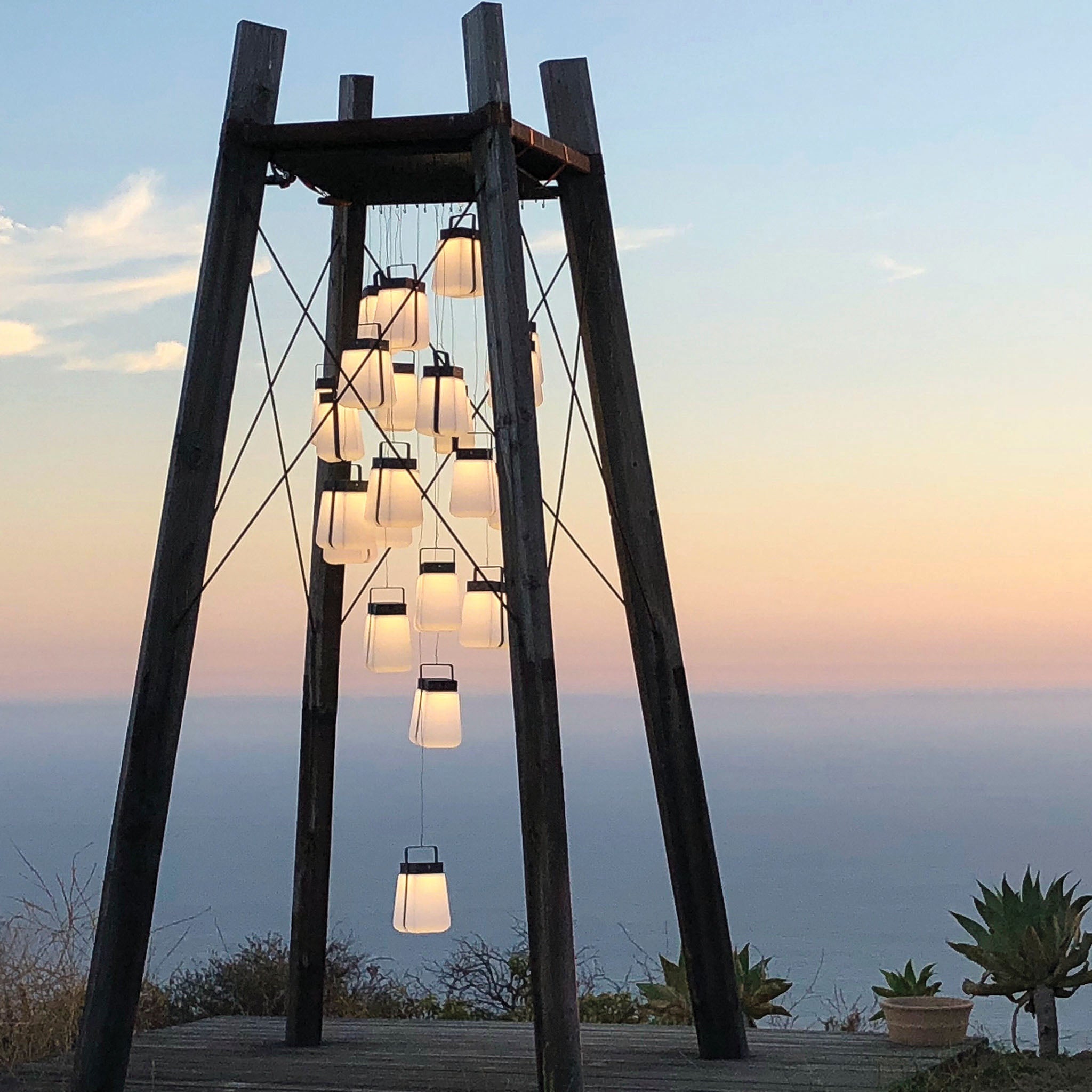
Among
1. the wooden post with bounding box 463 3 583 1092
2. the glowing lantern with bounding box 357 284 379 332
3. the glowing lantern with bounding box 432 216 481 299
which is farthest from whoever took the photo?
the glowing lantern with bounding box 357 284 379 332

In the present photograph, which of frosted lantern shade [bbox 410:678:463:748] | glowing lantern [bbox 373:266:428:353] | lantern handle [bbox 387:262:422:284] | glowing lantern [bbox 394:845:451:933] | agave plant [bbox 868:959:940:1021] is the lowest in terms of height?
agave plant [bbox 868:959:940:1021]

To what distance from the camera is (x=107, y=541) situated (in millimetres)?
10484

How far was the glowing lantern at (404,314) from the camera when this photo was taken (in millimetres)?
6375

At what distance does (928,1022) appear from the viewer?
6406 mm

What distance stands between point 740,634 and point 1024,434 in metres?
2.53

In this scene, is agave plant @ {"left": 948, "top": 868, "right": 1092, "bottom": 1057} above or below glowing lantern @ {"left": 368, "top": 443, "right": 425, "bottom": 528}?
below

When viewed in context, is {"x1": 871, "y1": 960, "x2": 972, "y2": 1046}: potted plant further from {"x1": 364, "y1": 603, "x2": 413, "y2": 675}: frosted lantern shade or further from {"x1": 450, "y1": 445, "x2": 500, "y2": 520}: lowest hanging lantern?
{"x1": 450, "y1": 445, "x2": 500, "y2": 520}: lowest hanging lantern

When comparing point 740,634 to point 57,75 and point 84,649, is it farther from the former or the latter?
point 57,75

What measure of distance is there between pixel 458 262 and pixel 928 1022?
11.8ft

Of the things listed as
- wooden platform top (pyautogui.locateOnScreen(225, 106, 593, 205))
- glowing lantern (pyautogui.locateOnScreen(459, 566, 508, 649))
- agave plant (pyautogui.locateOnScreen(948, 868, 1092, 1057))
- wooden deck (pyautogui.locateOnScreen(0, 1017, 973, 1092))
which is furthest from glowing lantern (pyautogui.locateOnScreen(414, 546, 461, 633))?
agave plant (pyautogui.locateOnScreen(948, 868, 1092, 1057))

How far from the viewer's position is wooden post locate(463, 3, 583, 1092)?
5.29 metres

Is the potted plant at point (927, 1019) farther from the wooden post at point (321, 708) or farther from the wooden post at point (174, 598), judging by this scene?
the wooden post at point (174, 598)

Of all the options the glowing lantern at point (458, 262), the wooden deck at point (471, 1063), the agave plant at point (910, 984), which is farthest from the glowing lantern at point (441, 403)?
the agave plant at point (910, 984)

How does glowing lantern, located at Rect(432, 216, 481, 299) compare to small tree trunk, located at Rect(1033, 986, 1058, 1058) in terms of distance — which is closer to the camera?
glowing lantern, located at Rect(432, 216, 481, 299)
